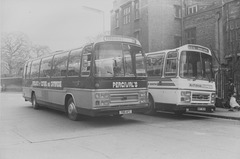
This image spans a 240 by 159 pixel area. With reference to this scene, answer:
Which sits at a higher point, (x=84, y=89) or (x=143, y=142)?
(x=84, y=89)

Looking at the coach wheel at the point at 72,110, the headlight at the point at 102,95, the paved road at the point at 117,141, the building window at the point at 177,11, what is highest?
the building window at the point at 177,11

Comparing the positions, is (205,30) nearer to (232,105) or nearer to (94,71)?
(232,105)

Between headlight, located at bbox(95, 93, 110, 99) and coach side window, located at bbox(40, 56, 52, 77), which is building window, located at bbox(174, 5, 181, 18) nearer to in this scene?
coach side window, located at bbox(40, 56, 52, 77)

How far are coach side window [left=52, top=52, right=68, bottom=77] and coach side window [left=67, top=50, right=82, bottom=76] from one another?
0.49 m

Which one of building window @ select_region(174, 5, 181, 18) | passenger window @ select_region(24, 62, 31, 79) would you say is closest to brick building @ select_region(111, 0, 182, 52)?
building window @ select_region(174, 5, 181, 18)

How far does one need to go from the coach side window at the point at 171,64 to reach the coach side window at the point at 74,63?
12.4ft

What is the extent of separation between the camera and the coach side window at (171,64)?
1143 cm

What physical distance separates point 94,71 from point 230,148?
4818 millimetres

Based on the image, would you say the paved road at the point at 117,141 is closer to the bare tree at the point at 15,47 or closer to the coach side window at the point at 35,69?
the coach side window at the point at 35,69

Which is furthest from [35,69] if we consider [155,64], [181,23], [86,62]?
[181,23]

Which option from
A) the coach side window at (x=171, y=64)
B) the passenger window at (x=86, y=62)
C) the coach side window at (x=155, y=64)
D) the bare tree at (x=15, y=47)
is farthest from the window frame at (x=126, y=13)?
the passenger window at (x=86, y=62)

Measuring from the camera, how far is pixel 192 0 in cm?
2612

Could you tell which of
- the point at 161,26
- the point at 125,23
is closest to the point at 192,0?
the point at 161,26

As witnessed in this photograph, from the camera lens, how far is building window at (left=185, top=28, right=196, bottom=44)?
77.5ft
